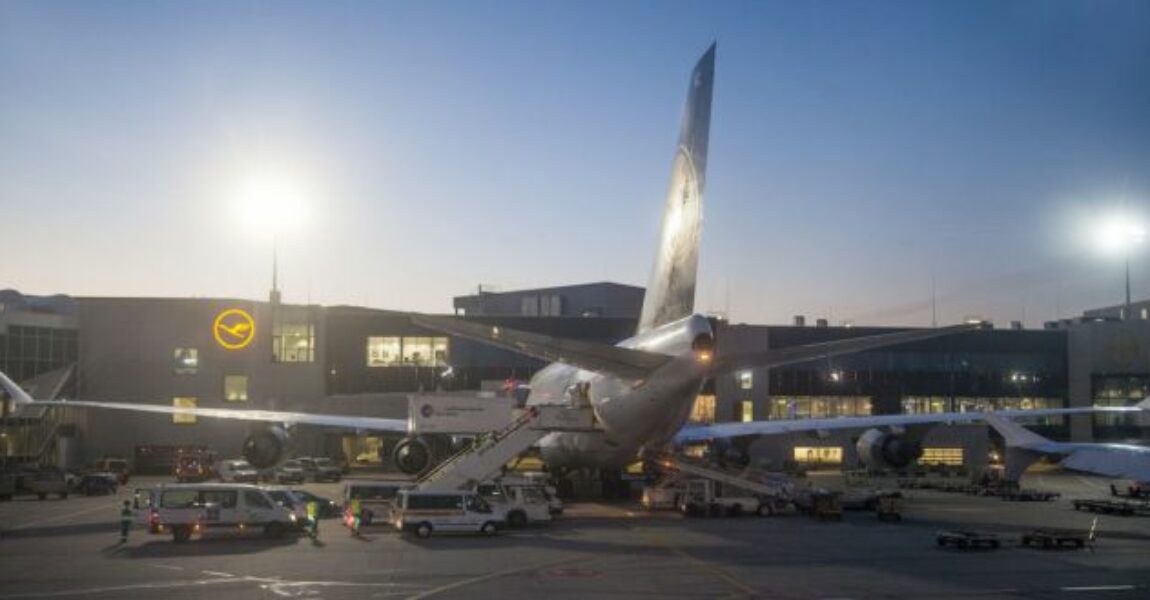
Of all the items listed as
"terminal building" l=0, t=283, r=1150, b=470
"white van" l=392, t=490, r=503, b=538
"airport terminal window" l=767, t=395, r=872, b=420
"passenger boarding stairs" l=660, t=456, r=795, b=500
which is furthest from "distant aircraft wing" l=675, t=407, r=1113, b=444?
"airport terminal window" l=767, t=395, r=872, b=420

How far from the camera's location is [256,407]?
290 ft

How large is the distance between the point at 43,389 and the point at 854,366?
235ft

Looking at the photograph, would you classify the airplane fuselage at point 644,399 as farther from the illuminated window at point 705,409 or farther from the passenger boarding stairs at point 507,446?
the illuminated window at point 705,409

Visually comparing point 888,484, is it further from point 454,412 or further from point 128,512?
point 128,512

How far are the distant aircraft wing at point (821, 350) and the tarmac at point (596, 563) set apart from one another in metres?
6.09

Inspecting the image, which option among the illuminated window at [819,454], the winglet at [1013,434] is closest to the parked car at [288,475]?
the winglet at [1013,434]

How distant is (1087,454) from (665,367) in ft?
79.8

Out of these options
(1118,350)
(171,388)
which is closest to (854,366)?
(1118,350)

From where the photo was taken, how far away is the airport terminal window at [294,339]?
3642 inches

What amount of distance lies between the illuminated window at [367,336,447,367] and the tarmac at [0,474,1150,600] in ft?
175

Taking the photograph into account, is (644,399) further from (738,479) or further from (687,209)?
(738,479)

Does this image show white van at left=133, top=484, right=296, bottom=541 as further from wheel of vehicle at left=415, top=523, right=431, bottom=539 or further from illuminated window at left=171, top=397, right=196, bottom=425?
illuminated window at left=171, top=397, right=196, bottom=425

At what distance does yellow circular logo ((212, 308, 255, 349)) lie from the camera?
8881cm

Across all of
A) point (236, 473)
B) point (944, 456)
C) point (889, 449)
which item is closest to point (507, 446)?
point (889, 449)
